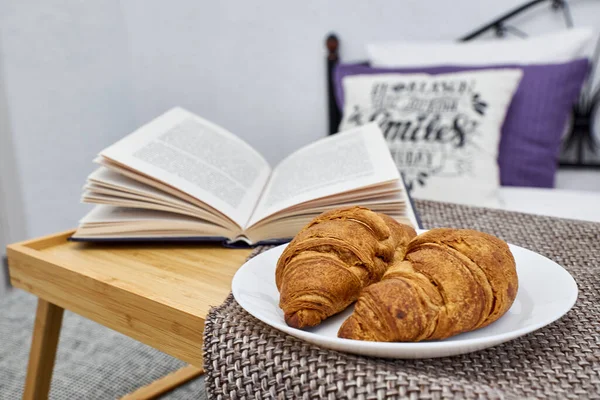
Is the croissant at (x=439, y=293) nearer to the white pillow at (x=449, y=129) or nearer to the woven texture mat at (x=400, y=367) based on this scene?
the woven texture mat at (x=400, y=367)

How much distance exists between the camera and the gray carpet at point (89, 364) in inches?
52.4

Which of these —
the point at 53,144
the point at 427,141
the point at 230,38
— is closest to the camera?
the point at 427,141

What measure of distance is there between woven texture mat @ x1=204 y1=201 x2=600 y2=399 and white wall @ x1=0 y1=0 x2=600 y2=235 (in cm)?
149

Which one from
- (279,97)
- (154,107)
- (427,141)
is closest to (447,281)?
(427,141)

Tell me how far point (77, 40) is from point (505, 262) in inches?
87.5

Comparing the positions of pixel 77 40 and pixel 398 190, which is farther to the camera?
pixel 77 40

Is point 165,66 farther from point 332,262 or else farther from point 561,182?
point 332,262

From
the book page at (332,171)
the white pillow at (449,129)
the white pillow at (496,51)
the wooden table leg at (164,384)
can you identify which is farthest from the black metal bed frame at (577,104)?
the wooden table leg at (164,384)

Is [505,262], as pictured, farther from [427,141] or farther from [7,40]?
[7,40]

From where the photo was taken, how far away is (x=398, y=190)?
72cm

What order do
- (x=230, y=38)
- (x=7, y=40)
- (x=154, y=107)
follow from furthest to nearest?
(x=154, y=107) < (x=230, y=38) < (x=7, y=40)

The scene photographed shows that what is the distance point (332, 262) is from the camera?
0.45 metres

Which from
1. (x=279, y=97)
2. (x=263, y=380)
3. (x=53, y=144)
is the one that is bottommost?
(x=53, y=144)

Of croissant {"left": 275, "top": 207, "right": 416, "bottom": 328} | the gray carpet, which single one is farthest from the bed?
the gray carpet
